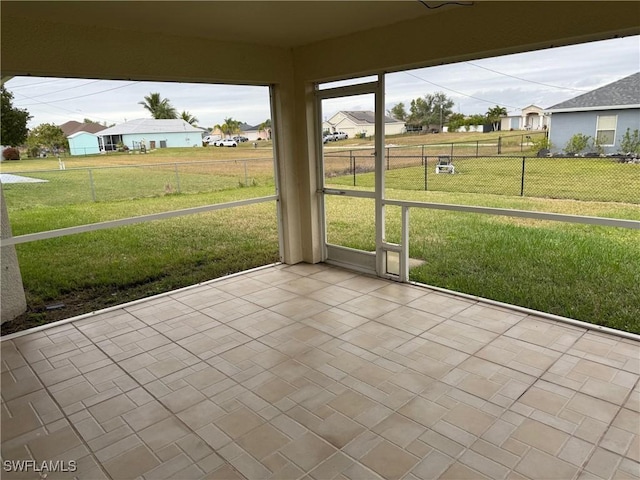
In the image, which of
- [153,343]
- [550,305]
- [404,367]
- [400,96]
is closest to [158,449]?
[153,343]

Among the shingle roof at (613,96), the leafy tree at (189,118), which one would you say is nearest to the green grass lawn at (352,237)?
the leafy tree at (189,118)

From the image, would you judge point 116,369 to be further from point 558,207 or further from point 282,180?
point 558,207

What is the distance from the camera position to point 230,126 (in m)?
4.99

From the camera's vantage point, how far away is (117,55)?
366cm

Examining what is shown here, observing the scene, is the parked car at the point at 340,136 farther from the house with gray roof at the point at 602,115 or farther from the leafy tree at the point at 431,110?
the house with gray roof at the point at 602,115

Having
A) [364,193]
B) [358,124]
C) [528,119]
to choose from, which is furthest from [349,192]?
[528,119]

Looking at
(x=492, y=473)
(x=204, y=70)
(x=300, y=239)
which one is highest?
(x=204, y=70)

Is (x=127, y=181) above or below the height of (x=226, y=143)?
below

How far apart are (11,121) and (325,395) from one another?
3.40 meters

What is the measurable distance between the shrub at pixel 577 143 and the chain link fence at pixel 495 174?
73 mm

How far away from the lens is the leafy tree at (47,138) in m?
3.75

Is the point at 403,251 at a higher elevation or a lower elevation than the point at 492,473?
higher

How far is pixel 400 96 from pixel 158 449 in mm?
3655

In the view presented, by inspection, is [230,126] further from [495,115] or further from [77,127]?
[495,115]
